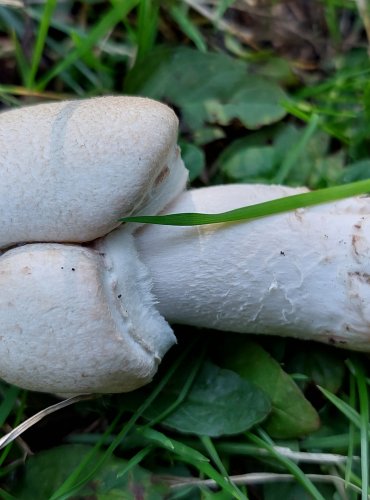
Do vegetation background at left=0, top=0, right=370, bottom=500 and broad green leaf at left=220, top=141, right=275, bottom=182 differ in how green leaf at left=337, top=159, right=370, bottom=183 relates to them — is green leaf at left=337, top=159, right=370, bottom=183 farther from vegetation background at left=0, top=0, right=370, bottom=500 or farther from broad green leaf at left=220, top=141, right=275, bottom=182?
broad green leaf at left=220, top=141, right=275, bottom=182

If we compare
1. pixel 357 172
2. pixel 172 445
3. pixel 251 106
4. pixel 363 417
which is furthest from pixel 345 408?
pixel 251 106

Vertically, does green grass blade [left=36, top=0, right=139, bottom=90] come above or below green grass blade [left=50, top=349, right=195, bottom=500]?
above

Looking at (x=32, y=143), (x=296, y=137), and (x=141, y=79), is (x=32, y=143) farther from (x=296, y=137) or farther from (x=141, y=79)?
(x=296, y=137)

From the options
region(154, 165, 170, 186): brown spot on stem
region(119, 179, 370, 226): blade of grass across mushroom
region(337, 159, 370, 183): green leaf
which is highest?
region(154, 165, 170, 186): brown spot on stem

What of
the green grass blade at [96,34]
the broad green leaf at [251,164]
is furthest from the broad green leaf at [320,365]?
the green grass blade at [96,34]

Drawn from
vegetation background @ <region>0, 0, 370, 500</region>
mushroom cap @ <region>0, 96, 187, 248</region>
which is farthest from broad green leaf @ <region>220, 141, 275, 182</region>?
mushroom cap @ <region>0, 96, 187, 248</region>

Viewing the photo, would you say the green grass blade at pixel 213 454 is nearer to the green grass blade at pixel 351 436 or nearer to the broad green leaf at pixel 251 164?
the green grass blade at pixel 351 436

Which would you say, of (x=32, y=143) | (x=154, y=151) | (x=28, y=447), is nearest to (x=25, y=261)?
(x=32, y=143)
